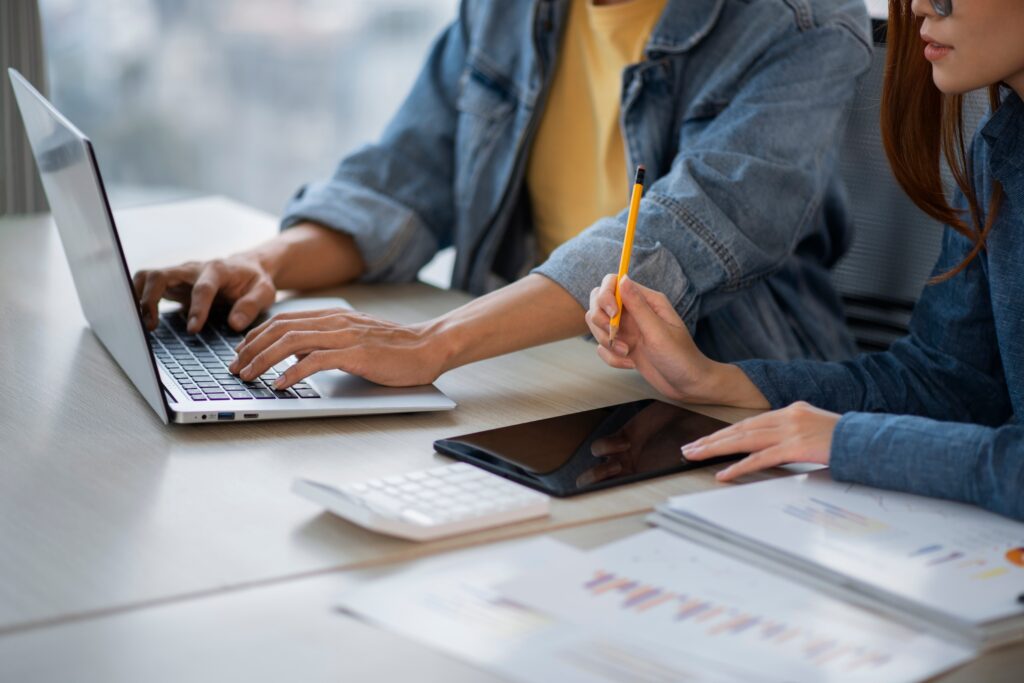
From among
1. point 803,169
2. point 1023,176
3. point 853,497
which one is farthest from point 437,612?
point 803,169

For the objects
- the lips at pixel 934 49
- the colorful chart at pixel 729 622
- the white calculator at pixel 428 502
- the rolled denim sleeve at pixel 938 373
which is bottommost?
the rolled denim sleeve at pixel 938 373

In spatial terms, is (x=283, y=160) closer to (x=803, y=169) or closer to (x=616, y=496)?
(x=803, y=169)

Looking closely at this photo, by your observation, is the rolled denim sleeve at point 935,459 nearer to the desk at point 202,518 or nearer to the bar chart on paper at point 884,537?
the bar chart on paper at point 884,537

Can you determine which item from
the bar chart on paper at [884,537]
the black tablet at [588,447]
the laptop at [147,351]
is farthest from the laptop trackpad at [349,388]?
the bar chart on paper at [884,537]

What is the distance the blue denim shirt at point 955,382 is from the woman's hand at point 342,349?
1.01 feet

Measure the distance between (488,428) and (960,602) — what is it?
1.50 feet

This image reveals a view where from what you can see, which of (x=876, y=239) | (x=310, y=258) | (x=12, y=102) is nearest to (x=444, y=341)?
(x=310, y=258)

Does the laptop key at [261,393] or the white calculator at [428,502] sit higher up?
the laptop key at [261,393]

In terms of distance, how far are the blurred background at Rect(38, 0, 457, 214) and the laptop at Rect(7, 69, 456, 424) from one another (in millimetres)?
2158

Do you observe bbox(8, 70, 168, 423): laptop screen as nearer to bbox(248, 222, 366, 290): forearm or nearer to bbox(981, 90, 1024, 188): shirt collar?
bbox(248, 222, 366, 290): forearm

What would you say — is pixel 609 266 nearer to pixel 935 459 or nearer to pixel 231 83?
pixel 935 459

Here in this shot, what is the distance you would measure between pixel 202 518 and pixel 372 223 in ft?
2.60

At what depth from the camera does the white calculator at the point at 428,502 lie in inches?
32.3

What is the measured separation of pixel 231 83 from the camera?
349cm
